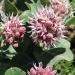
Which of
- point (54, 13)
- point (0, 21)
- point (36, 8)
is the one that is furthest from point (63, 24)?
point (0, 21)

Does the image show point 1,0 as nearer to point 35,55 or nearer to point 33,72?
point 35,55

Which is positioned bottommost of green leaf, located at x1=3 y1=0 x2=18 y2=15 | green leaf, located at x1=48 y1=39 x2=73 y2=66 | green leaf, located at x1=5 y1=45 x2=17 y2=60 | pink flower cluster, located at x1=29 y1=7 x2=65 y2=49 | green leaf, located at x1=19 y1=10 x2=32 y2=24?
green leaf, located at x1=48 y1=39 x2=73 y2=66

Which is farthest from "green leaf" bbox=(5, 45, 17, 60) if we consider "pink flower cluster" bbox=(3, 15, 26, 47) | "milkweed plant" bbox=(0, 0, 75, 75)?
"pink flower cluster" bbox=(3, 15, 26, 47)

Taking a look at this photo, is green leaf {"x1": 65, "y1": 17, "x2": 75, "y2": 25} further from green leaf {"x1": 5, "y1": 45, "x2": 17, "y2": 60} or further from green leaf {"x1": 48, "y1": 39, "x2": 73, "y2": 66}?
green leaf {"x1": 5, "y1": 45, "x2": 17, "y2": 60}

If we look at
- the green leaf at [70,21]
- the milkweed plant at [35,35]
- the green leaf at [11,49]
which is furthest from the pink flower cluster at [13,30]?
the green leaf at [70,21]

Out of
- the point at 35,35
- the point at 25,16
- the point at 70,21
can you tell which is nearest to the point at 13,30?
the point at 35,35

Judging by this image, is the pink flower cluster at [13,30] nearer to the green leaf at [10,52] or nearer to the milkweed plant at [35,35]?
the milkweed plant at [35,35]
